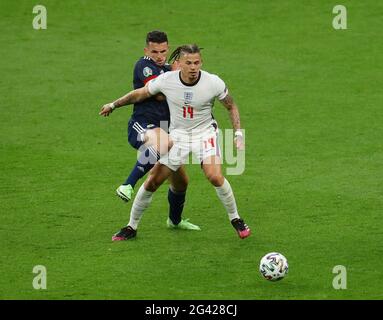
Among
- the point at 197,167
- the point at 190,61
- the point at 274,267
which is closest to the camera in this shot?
the point at 274,267

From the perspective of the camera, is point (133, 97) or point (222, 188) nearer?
point (222, 188)

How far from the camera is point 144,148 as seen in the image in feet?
36.3

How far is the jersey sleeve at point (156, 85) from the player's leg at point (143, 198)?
774mm

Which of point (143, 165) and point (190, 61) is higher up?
point (190, 61)

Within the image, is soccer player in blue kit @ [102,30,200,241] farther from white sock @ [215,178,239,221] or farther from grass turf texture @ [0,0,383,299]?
white sock @ [215,178,239,221]

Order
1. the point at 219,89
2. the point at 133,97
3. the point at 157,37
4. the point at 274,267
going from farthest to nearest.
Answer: the point at 157,37 → the point at 133,97 → the point at 219,89 → the point at 274,267

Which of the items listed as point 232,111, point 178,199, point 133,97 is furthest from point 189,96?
point 178,199

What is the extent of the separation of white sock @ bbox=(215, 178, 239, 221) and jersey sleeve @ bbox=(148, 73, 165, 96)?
1204 mm

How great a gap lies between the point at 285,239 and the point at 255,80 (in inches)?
279

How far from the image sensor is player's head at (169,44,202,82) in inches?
410

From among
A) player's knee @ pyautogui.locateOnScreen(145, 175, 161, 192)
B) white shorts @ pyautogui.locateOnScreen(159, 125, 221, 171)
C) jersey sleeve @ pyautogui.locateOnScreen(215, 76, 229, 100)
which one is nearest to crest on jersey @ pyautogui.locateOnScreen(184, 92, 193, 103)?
jersey sleeve @ pyautogui.locateOnScreen(215, 76, 229, 100)

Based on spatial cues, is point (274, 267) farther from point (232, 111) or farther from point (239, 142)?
point (232, 111)

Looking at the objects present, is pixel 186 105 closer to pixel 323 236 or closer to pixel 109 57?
pixel 323 236

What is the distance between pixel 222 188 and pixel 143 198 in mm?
886
